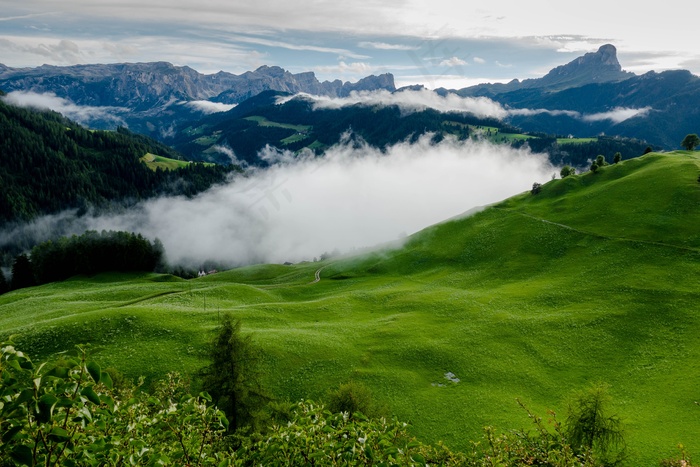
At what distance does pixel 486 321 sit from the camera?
7331 centimetres

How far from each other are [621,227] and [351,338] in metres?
78.8

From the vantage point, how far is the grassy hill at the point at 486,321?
52.9 meters

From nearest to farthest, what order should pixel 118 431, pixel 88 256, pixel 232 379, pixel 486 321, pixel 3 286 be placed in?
1. pixel 118 431
2. pixel 232 379
3. pixel 486 321
4. pixel 88 256
5. pixel 3 286

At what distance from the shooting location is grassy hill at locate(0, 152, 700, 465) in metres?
52.9

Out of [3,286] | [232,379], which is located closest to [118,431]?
[232,379]

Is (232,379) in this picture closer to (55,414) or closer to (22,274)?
(55,414)

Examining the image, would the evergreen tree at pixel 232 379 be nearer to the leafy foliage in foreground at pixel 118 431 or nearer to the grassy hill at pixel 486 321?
the grassy hill at pixel 486 321

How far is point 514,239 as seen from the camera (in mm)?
110375

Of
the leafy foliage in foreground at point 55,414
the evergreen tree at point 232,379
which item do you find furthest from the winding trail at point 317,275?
the leafy foliage in foreground at point 55,414

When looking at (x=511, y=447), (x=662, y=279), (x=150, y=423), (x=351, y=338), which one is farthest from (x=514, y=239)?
(x=150, y=423)

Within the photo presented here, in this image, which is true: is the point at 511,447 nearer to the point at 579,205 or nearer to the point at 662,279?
the point at 662,279

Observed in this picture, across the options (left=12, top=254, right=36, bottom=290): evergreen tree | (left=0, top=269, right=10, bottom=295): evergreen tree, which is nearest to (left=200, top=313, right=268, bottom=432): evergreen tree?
(left=12, top=254, right=36, bottom=290): evergreen tree

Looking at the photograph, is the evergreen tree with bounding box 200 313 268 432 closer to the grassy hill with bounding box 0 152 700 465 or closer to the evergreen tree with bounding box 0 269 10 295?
the grassy hill with bounding box 0 152 700 465

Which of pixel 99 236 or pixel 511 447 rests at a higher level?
pixel 511 447
